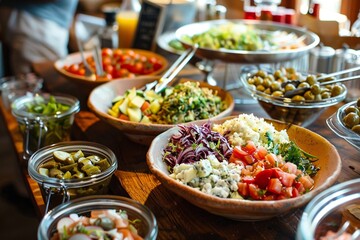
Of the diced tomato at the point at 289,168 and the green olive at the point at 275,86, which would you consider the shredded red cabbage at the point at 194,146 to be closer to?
the diced tomato at the point at 289,168

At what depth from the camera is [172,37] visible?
7.90 feet

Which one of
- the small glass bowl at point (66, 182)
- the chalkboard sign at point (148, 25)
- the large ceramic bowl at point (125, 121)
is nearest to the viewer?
the small glass bowl at point (66, 182)

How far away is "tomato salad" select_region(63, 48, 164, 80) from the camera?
6.61 ft

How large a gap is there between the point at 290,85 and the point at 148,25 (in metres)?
1.09

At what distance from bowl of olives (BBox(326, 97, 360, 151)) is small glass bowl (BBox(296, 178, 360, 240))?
0.89ft

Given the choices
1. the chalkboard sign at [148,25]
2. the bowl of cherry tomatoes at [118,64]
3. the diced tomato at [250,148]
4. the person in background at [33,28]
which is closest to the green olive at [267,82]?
the diced tomato at [250,148]

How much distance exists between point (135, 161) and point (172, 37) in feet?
3.79

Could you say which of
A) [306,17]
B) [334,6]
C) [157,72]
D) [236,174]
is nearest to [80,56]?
[157,72]

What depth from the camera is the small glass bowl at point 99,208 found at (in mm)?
954

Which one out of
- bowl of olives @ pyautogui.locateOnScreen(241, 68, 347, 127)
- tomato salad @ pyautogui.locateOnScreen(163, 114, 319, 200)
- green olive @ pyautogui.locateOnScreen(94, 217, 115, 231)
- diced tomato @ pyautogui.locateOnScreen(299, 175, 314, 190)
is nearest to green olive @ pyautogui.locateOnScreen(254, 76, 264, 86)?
bowl of olives @ pyautogui.locateOnScreen(241, 68, 347, 127)

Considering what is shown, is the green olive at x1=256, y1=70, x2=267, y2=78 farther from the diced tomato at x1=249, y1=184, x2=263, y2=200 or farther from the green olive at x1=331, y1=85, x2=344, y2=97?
the diced tomato at x1=249, y1=184, x2=263, y2=200

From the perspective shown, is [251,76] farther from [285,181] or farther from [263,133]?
[285,181]

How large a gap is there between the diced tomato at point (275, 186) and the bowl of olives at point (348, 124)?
11.1 inches

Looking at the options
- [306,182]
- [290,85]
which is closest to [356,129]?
[306,182]
